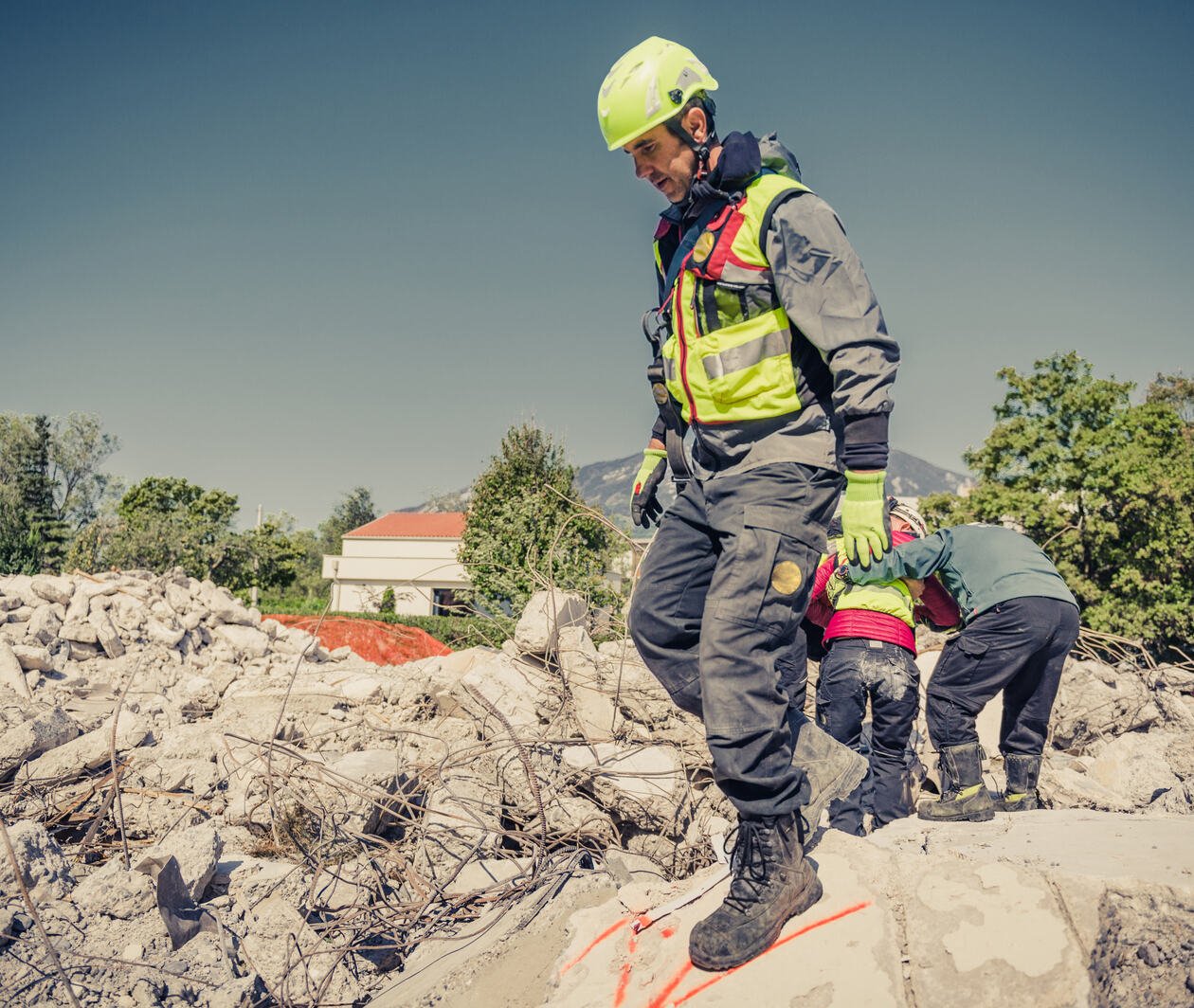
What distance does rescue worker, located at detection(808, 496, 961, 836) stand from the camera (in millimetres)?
3869

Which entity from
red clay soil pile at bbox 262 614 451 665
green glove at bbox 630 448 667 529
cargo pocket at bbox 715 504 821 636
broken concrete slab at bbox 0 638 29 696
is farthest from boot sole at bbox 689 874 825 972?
red clay soil pile at bbox 262 614 451 665

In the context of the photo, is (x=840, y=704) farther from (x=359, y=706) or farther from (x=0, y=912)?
(x=359, y=706)

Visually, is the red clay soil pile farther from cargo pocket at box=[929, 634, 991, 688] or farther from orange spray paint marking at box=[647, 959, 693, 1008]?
orange spray paint marking at box=[647, 959, 693, 1008]

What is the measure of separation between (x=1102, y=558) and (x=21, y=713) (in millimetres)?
19417

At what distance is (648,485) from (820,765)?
1169mm

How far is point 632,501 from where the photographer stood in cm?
329

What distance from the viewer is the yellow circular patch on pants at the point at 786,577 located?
2.26m

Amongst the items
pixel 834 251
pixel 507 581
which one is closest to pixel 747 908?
pixel 834 251

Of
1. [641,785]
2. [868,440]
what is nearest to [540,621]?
[641,785]

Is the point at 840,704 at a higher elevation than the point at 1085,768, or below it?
higher

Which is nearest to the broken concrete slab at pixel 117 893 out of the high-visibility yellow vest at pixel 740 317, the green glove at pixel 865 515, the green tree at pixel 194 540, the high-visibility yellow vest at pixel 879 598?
the high-visibility yellow vest at pixel 740 317

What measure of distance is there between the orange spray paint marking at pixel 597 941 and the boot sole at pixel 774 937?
0.40 m

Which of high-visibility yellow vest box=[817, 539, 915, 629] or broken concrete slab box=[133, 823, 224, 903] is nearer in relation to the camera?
broken concrete slab box=[133, 823, 224, 903]

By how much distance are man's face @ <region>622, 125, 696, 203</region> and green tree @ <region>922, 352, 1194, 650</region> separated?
16.2 m
